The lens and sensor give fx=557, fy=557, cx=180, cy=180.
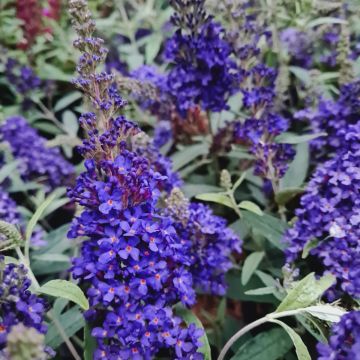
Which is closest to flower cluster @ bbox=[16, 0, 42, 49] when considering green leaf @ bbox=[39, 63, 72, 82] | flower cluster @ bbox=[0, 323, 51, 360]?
green leaf @ bbox=[39, 63, 72, 82]

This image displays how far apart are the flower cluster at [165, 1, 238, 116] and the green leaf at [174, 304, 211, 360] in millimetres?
1138

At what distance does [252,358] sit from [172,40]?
164cm

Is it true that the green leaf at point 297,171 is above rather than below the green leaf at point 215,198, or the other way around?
below

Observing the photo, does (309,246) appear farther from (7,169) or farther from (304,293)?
(7,169)

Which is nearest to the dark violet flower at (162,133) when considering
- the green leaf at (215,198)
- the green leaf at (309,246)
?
the green leaf at (215,198)

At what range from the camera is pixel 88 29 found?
2.00 meters

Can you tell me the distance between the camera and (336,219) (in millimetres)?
2135

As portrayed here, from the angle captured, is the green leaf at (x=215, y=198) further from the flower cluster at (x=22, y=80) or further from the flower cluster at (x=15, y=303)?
the flower cluster at (x=22, y=80)

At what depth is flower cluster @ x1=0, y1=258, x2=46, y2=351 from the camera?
165 centimetres

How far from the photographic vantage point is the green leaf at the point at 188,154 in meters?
3.20

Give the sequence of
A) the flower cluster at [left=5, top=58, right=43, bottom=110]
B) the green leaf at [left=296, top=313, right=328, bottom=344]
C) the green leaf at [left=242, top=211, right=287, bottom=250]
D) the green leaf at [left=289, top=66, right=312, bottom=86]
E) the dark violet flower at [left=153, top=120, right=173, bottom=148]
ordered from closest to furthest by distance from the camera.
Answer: the green leaf at [left=296, top=313, right=328, bottom=344]
the green leaf at [left=242, top=211, right=287, bottom=250]
the green leaf at [left=289, top=66, right=312, bottom=86]
the dark violet flower at [left=153, top=120, right=173, bottom=148]
the flower cluster at [left=5, top=58, right=43, bottom=110]

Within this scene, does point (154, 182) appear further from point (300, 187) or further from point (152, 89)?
point (152, 89)

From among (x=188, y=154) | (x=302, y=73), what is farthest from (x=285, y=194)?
(x=302, y=73)

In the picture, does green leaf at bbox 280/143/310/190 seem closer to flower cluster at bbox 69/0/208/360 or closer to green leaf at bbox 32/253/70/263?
flower cluster at bbox 69/0/208/360
